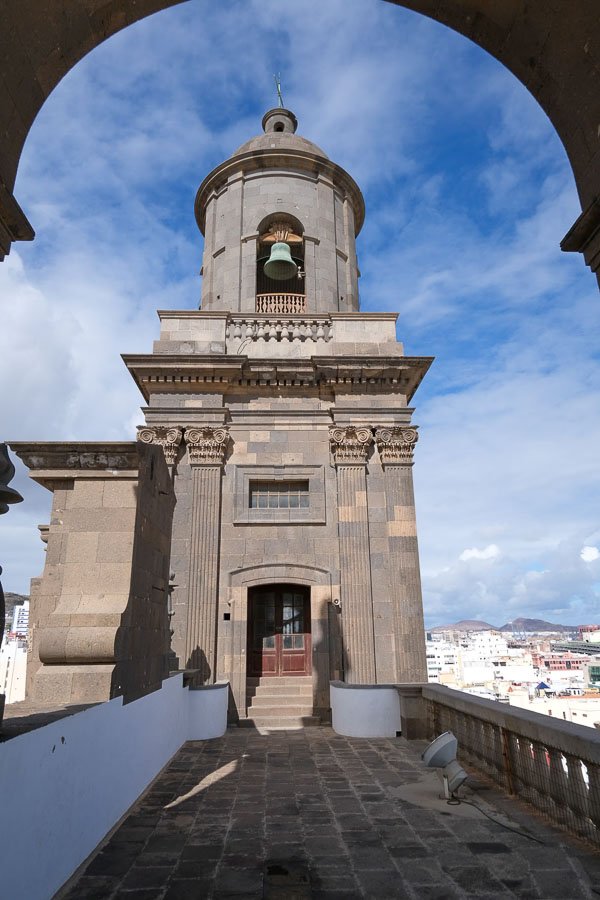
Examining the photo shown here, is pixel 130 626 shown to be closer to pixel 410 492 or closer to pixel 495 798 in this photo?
pixel 495 798

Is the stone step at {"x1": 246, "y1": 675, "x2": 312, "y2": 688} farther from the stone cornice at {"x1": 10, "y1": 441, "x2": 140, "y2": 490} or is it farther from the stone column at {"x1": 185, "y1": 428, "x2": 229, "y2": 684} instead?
the stone cornice at {"x1": 10, "y1": 441, "x2": 140, "y2": 490}

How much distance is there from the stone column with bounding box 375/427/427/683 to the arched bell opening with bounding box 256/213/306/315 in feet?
15.7

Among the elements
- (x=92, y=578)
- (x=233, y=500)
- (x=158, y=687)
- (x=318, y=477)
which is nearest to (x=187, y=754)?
(x=158, y=687)

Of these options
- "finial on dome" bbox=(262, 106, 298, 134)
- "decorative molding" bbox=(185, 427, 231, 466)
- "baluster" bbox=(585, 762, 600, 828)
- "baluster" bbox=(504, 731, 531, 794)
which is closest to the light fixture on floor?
"baluster" bbox=(504, 731, 531, 794)

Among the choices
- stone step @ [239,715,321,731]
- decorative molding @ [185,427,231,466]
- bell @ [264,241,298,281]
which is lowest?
stone step @ [239,715,321,731]

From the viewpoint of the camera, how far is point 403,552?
44.6 ft

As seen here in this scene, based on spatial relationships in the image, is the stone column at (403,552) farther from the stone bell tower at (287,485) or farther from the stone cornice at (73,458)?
the stone cornice at (73,458)

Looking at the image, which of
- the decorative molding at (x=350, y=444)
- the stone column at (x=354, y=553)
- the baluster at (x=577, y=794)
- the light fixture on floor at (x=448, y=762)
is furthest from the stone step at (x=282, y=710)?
the baluster at (x=577, y=794)

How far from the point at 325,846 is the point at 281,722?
7.62 meters

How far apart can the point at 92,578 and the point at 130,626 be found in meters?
0.64

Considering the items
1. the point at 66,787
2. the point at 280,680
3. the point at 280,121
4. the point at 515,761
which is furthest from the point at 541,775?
the point at 280,121

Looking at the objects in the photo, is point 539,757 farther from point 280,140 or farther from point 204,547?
point 280,140

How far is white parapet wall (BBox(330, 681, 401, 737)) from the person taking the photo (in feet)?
35.4

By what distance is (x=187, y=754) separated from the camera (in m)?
9.20
